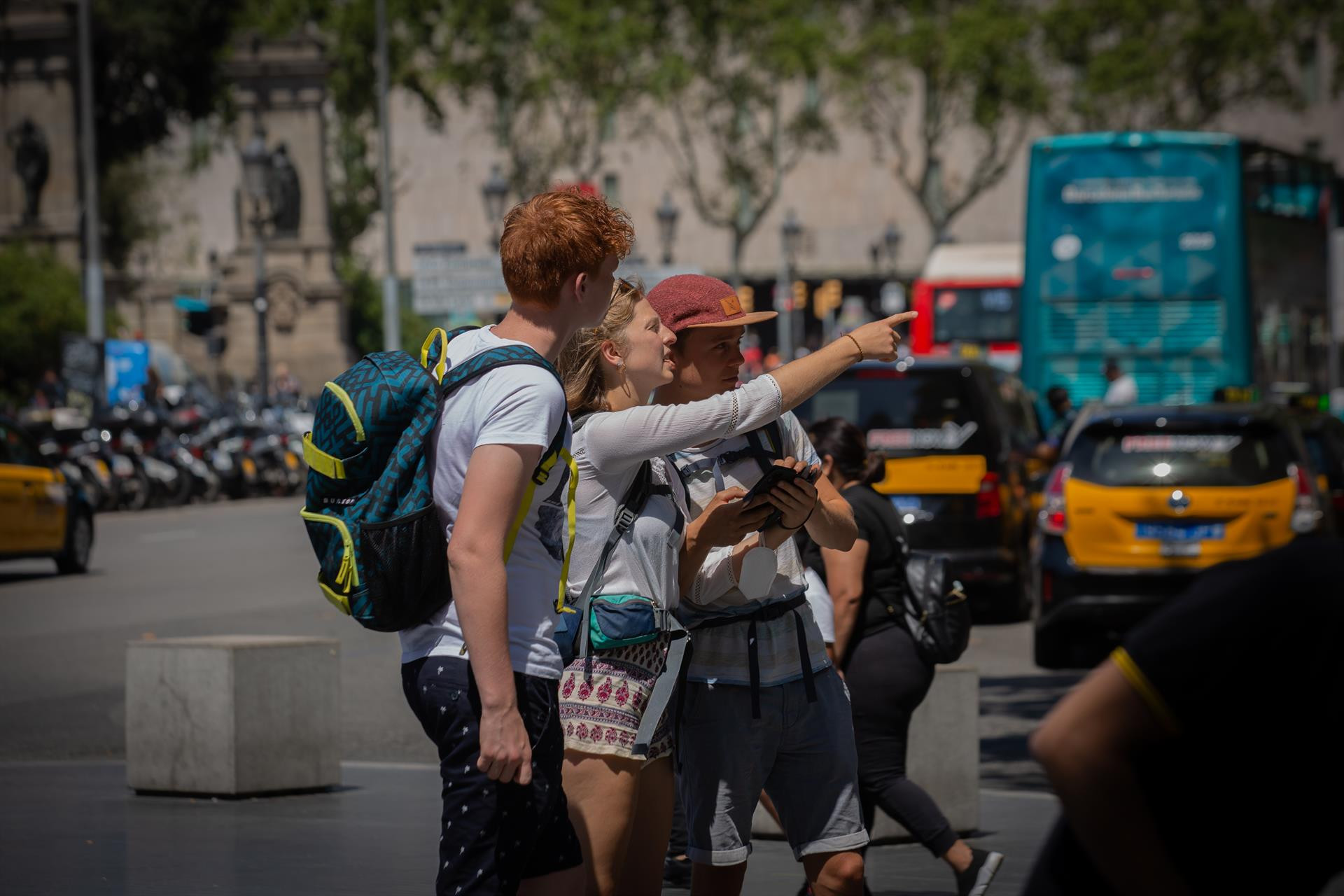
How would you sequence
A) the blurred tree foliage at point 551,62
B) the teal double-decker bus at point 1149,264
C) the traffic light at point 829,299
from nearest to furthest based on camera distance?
the teal double-decker bus at point 1149,264, the blurred tree foliage at point 551,62, the traffic light at point 829,299

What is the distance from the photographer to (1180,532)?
12.5m

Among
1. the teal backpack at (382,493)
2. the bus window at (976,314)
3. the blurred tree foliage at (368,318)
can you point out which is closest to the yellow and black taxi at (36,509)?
the teal backpack at (382,493)

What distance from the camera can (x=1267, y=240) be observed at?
23.6 m

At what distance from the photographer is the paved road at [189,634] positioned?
10.2 m

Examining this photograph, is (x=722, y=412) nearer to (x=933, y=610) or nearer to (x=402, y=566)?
(x=402, y=566)

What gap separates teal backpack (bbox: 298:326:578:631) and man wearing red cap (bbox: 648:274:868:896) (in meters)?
0.93

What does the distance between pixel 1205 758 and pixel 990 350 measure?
1523 inches

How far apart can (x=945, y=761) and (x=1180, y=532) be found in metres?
5.31

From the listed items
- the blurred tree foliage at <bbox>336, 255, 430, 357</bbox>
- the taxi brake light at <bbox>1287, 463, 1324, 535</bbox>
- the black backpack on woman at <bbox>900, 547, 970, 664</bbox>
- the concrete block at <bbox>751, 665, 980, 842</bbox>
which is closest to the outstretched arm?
the black backpack on woman at <bbox>900, 547, 970, 664</bbox>

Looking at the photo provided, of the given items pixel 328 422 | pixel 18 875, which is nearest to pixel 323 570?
pixel 328 422

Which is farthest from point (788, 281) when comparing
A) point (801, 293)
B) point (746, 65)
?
point (801, 293)

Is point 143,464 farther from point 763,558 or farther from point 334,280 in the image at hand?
point 763,558

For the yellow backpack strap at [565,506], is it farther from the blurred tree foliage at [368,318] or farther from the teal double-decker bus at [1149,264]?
the blurred tree foliage at [368,318]

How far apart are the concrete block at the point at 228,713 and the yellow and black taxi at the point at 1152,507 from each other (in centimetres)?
577
